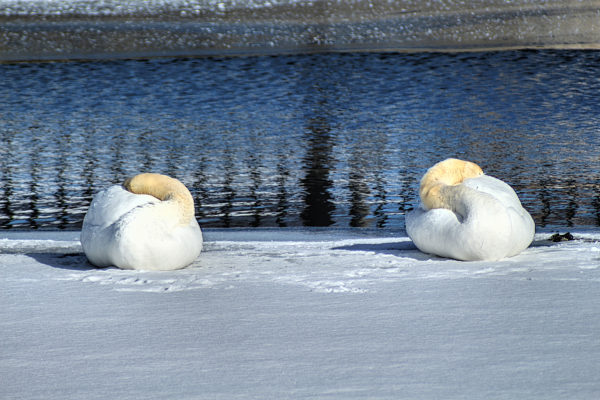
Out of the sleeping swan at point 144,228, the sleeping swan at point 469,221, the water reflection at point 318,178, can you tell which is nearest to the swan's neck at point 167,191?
the sleeping swan at point 144,228

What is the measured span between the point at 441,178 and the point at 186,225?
174 centimetres

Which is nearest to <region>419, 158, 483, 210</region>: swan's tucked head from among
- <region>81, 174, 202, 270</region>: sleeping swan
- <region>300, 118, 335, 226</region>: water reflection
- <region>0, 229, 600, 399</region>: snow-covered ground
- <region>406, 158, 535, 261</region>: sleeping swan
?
<region>406, 158, 535, 261</region>: sleeping swan

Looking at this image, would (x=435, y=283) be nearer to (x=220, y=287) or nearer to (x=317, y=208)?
(x=220, y=287)

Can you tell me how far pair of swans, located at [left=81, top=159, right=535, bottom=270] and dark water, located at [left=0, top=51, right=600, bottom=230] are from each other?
1.95m

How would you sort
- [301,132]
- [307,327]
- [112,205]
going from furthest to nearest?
[301,132] < [112,205] < [307,327]

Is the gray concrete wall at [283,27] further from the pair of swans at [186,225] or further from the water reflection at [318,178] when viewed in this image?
the pair of swans at [186,225]

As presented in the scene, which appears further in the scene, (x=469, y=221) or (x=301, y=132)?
(x=301, y=132)

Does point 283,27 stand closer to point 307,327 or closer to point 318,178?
point 318,178

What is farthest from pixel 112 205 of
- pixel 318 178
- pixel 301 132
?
pixel 301 132

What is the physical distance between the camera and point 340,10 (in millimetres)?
27641

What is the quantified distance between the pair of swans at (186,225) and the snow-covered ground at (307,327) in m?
0.11

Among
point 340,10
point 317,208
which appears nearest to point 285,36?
point 340,10

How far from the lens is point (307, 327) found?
14.0ft

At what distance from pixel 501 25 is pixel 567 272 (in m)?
21.8
